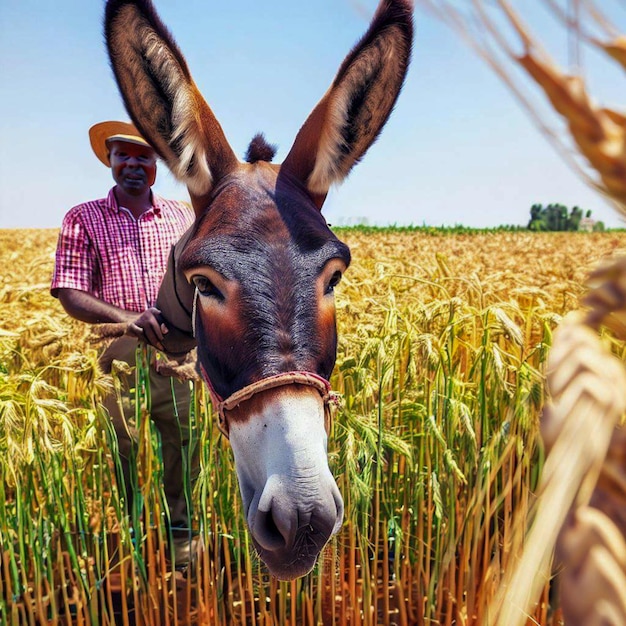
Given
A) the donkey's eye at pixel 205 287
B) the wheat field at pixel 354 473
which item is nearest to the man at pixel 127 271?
the wheat field at pixel 354 473

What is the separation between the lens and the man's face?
3.42 metres

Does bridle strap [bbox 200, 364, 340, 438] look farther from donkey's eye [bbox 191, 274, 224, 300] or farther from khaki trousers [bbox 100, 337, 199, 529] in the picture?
khaki trousers [bbox 100, 337, 199, 529]

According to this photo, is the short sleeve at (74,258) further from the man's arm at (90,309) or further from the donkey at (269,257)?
the donkey at (269,257)

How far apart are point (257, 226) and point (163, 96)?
66 cm

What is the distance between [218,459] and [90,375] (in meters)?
0.76

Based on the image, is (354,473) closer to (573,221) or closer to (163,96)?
(163,96)

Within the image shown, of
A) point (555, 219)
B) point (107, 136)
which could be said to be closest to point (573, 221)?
point (555, 219)

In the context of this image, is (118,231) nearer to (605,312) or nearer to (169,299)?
(169,299)

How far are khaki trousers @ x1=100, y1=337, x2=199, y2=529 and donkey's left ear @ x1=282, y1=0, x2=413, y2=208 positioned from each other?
3.91ft

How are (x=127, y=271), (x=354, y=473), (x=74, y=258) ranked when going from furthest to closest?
(x=127, y=271), (x=74, y=258), (x=354, y=473)

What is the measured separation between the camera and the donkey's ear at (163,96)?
1.97 metres

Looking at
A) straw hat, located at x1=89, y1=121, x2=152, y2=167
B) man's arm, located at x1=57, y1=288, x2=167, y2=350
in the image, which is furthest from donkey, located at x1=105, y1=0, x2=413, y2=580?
straw hat, located at x1=89, y1=121, x2=152, y2=167

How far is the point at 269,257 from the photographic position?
1706 millimetres

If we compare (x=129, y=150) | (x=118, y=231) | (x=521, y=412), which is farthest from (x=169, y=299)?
(x=129, y=150)
